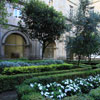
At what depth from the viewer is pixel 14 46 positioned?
14.6 metres

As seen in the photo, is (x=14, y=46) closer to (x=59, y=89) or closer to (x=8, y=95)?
(x=8, y=95)

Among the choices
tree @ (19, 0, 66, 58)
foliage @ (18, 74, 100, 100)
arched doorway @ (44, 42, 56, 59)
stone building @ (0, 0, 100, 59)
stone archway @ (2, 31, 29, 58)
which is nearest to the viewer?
foliage @ (18, 74, 100, 100)

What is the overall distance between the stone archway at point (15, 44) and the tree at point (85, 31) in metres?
8.27

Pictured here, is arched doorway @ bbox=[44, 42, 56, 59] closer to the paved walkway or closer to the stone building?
the stone building

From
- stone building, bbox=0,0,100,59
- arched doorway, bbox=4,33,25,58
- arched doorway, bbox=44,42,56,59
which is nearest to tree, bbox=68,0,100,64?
stone building, bbox=0,0,100,59

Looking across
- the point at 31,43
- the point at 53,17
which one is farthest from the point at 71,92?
the point at 31,43

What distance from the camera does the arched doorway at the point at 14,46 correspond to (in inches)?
552

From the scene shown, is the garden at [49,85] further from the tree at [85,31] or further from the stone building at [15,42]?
the stone building at [15,42]

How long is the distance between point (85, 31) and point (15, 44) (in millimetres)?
9651

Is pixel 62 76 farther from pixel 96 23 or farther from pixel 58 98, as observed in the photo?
pixel 96 23

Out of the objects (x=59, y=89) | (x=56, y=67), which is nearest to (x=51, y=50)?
(x=56, y=67)

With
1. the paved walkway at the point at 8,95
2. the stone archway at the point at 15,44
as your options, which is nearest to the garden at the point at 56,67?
the paved walkway at the point at 8,95

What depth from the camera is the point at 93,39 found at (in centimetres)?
834

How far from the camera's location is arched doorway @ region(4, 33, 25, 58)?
46.0 feet
